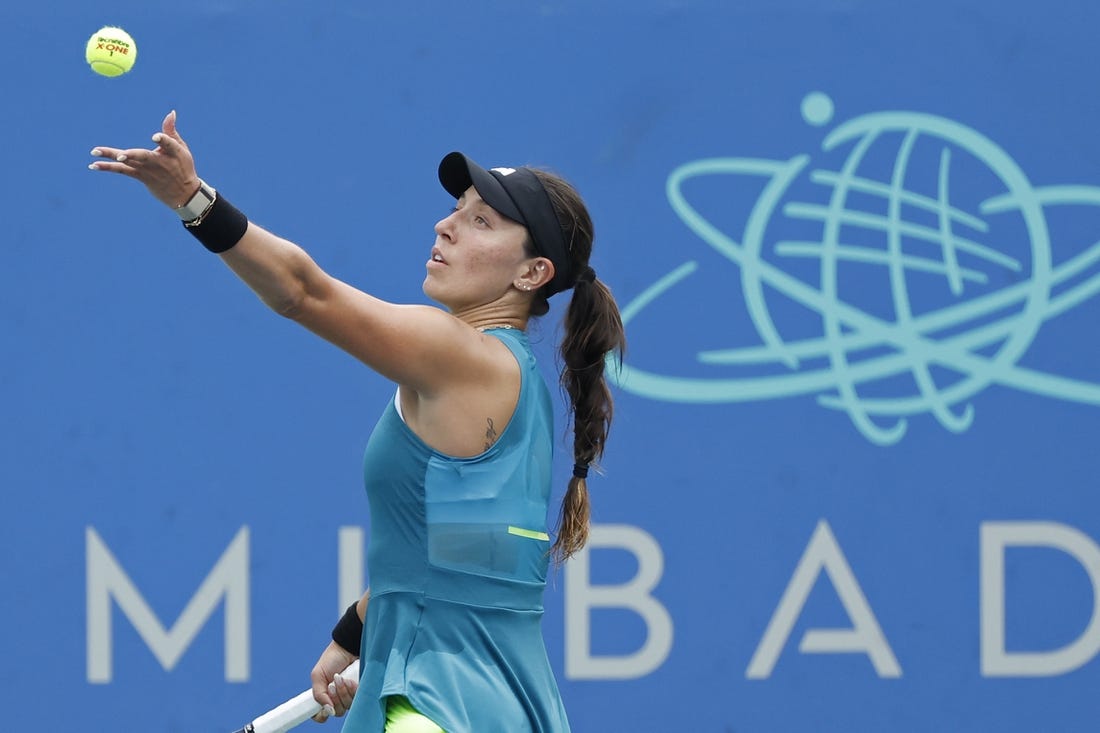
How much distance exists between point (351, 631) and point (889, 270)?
168cm

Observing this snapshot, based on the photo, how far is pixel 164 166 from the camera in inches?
86.0

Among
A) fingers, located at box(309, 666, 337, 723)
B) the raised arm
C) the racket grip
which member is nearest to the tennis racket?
the racket grip

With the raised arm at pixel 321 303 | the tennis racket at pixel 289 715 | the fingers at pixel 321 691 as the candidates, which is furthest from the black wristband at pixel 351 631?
the raised arm at pixel 321 303

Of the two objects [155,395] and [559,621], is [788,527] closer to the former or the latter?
[559,621]

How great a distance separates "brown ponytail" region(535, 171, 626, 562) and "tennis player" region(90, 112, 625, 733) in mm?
10

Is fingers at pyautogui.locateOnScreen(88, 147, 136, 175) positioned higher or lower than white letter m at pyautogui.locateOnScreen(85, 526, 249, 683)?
higher

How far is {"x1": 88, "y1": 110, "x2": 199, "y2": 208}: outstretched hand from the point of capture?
7.07 ft

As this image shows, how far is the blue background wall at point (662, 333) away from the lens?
3.81m

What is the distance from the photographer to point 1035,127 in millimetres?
3961

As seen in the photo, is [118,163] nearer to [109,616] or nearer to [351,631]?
[351,631]

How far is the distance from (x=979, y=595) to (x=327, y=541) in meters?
1.49

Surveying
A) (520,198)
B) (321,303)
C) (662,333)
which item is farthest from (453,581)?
(662,333)

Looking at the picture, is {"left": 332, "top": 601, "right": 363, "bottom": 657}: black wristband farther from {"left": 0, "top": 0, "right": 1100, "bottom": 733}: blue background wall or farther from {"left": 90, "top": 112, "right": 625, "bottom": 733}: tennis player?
{"left": 0, "top": 0, "right": 1100, "bottom": 733}: blue background wall

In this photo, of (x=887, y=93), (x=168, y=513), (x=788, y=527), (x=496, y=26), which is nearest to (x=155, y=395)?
(x=168, y=513)
